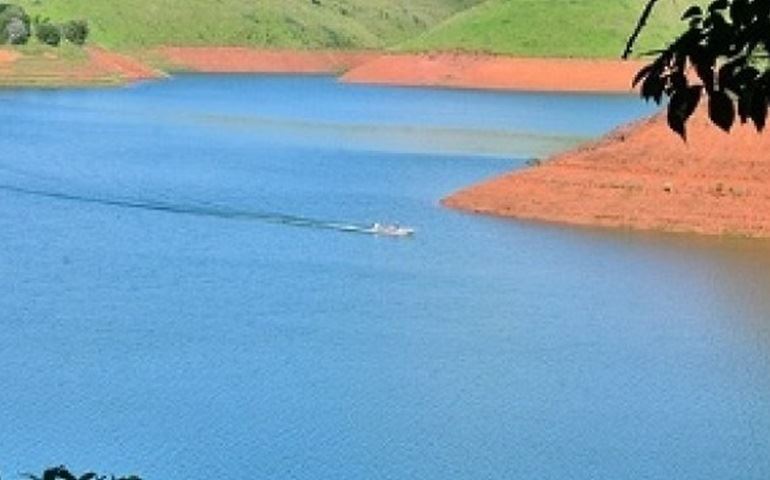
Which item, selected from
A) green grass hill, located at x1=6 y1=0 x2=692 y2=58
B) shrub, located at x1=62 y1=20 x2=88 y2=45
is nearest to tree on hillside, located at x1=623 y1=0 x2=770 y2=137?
green grass hill, located at x1=6 y1=0 x2=692 y2=58

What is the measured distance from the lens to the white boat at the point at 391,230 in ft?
116

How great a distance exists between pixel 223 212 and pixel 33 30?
58.2 meters

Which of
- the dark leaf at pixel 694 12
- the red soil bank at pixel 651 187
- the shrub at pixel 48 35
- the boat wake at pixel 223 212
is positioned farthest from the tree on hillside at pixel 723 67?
the shrub at pixel 48 35

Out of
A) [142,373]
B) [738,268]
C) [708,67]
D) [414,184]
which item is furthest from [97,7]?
[708,67]

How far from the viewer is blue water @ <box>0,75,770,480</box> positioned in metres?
16.9

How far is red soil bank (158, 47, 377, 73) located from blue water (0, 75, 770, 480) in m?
63.9

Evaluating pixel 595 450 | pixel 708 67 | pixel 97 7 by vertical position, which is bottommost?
pixel 97 7

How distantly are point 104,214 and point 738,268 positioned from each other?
14.0 m

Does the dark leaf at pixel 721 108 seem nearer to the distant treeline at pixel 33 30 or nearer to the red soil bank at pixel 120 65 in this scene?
the distant treeline at pixel 33 30

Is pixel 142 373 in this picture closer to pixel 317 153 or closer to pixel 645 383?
pixel 645 383

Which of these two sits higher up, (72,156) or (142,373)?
(142,373)

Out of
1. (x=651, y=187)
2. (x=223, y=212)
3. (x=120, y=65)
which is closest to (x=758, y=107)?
(x=223, y=212)

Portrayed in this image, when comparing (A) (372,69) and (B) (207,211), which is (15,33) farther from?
(B) (207,211)

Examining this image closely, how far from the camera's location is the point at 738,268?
32.9 metres
